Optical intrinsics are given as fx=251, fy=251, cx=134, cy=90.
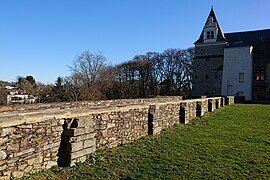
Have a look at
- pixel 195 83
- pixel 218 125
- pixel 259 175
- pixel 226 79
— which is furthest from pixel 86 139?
pixel 195 83

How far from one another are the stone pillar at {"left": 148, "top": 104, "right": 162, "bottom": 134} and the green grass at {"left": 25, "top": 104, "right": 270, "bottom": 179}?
0.28 m

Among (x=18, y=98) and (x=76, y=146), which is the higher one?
(x=18, y=98)

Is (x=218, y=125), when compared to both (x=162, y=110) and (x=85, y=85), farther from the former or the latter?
(x=85, y=85)

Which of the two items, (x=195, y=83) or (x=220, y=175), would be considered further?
(x=195, y=83)

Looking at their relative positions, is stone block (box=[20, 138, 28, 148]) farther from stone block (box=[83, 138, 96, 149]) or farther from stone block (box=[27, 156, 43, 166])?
stone block (box=[83, 138, 96, 149])

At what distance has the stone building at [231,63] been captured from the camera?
3497cm

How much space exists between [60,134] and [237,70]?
35057 mm

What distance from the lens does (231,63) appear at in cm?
3628

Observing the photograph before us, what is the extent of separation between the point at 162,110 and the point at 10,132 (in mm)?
5682

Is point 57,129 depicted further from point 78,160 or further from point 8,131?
point 8,131

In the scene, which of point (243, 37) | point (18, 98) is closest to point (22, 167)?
point (18, 98)

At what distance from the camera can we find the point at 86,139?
533cm

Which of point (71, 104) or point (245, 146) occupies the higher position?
point (71, 104)

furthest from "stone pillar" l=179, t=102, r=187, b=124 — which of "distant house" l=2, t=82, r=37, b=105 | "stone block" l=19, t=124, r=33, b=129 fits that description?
"distant house" l=2, t=82, r=37, b=105
